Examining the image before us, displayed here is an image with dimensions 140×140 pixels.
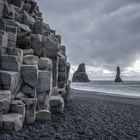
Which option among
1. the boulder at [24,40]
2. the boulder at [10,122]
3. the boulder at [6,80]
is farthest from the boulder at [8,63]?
the boulder at [24,40]

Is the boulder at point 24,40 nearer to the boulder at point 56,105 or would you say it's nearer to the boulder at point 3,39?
the boulder at point 3,39

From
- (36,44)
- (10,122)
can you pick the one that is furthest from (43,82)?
(10,122)

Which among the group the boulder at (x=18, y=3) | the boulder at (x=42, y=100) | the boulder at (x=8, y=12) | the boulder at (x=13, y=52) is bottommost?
the boulder at (x=42, y=100)

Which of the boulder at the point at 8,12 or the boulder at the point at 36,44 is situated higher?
the boulder at the point at 8,12

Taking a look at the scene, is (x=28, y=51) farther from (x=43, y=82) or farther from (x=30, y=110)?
(x=30, y=110)

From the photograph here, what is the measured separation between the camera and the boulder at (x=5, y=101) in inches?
600

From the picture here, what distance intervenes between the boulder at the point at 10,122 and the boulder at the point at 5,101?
542mm

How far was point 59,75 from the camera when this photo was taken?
2731cm

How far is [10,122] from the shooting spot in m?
14.5

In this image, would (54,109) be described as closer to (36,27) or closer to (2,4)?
(36,27)

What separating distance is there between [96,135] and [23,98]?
20.7 ft

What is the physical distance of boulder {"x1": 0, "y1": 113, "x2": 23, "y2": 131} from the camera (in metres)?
14.5

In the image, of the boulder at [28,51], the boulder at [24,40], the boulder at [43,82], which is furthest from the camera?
the boulder at [24,40]

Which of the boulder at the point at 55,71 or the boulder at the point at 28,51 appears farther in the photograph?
the boulder at the point at 55,71
